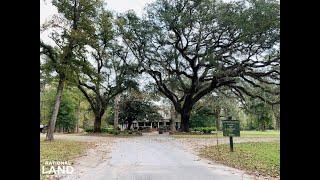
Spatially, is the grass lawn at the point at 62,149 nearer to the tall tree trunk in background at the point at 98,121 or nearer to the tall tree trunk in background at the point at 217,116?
the tall tree trunk in background at the point at 98,121

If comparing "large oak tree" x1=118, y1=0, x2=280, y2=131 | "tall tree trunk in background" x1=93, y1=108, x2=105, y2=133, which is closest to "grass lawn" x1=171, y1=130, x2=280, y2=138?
"large oak tree" x1=118, y1=0, x2=280, y2=131

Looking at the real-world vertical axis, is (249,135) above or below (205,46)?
below

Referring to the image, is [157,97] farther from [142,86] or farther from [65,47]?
[65,47]

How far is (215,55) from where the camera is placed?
5.38m

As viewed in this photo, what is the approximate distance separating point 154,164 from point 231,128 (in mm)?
1108

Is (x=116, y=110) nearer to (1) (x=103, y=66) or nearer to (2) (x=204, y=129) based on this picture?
(1) (x=103, y=66)

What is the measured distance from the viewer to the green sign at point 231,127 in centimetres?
423

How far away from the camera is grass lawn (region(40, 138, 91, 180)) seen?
3469 mm

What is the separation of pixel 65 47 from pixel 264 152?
2910 mm

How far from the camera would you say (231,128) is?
4.22 metres

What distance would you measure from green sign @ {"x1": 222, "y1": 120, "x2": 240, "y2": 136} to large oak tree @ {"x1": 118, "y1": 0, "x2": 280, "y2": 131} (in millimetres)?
708

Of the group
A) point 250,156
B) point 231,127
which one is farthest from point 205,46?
point 250,156

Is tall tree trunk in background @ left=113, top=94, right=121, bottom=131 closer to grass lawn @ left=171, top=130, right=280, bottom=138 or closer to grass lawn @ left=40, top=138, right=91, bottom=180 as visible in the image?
grass lawn @ left=40, top=138, right=91, bottom=180
